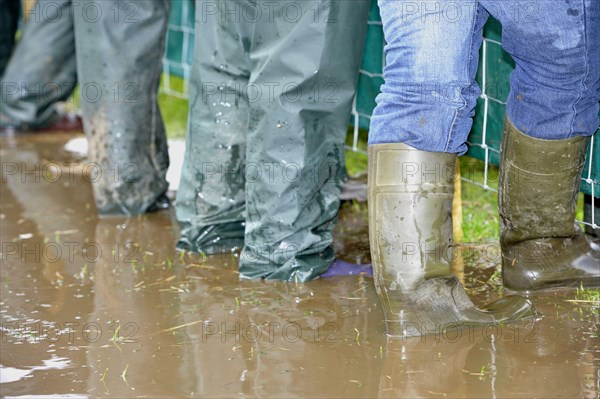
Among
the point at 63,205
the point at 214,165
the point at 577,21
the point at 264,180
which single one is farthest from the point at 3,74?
the point at 577,21

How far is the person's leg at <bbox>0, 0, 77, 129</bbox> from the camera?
525 cm

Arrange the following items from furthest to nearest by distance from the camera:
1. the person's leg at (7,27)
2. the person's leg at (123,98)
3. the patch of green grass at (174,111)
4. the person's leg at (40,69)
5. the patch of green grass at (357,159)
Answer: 1. the person's leg at (7,27)
2. the patch of green grass at (174,111)
3. the person's leg at (40,69)
4. the patch of green grass at (357,159)
5. the person's leg at (123,98)

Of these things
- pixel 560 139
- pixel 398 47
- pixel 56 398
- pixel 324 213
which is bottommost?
pixel 56 398

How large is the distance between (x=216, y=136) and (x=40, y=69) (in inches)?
90.3

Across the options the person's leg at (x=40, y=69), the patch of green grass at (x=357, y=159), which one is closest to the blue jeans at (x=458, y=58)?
the patch of green grass at (x=357, y=159)

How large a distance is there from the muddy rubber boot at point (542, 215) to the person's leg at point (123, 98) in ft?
5.11

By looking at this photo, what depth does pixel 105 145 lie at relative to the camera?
3.97 meters

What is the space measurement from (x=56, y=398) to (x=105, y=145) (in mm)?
1742

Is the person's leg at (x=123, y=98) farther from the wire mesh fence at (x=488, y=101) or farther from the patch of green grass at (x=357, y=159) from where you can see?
the patch of green grass at (x=357, y=159)

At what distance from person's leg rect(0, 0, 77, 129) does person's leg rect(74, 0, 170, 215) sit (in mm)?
1404

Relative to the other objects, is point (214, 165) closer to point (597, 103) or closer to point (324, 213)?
point (324, 213)

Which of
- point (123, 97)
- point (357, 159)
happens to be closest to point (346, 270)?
point (123, 97)

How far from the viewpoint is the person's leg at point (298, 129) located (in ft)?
9.85

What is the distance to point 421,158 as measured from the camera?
2.61 meters
